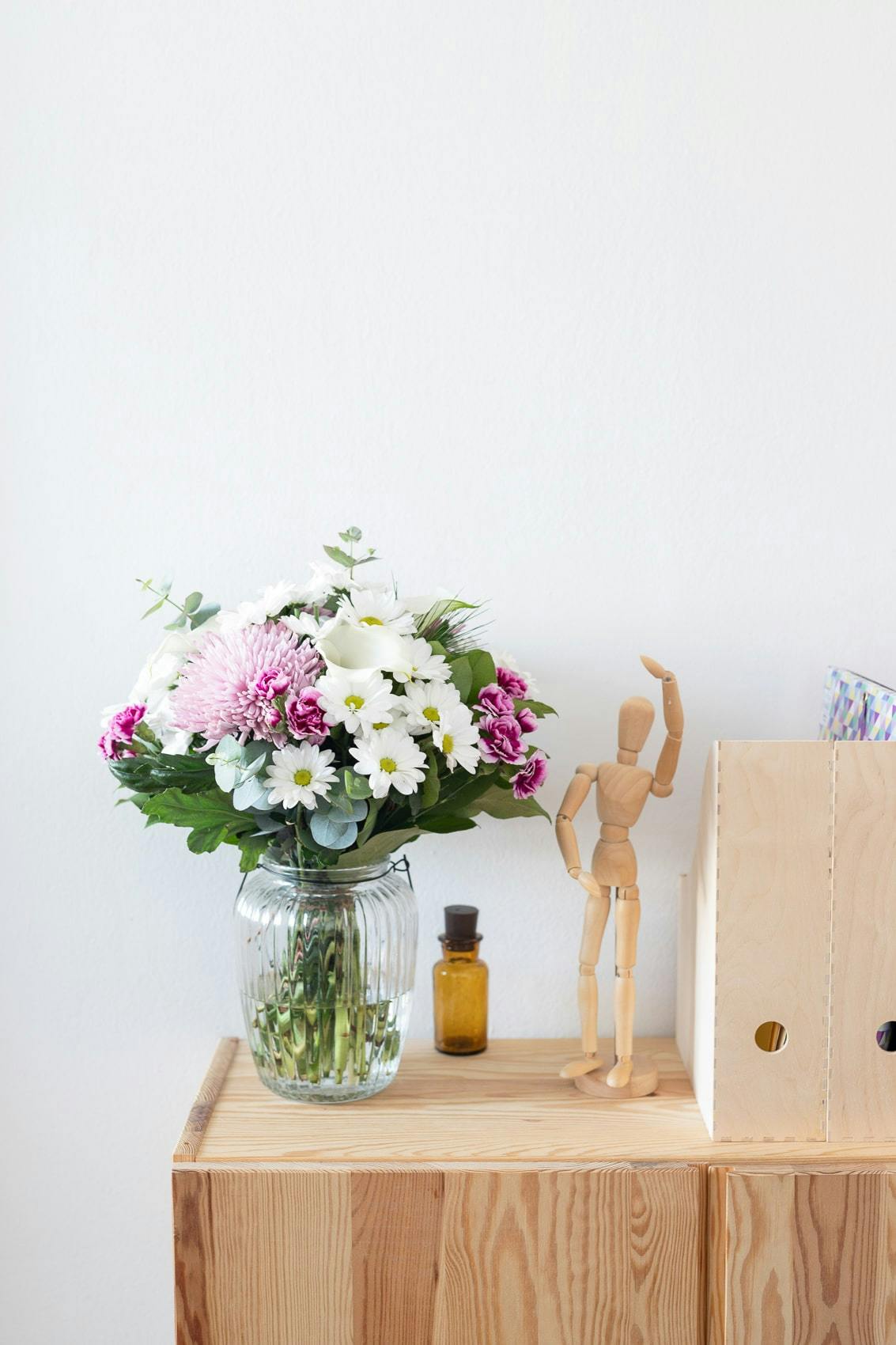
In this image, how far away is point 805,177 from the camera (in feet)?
3.80

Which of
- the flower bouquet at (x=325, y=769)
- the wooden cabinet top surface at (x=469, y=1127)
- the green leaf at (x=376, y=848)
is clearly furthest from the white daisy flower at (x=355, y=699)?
the wooden cabinet top surface at (x=469, y=1127)

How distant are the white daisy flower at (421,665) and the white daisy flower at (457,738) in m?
0.03

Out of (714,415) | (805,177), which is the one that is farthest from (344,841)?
(805,177)

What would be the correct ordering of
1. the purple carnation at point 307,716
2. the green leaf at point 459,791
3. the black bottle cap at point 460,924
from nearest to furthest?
the purple carnation at point 307,716, the green leaf at point 459,791, the black bottle cap at point 460,924

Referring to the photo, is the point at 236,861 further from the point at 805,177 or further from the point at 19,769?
the point at 805,177

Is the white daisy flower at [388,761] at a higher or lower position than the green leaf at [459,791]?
higher

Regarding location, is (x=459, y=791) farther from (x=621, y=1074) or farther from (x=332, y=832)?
(x=621, y=1074)

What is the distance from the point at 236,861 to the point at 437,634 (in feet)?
1.15

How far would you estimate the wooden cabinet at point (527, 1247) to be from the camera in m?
0.92

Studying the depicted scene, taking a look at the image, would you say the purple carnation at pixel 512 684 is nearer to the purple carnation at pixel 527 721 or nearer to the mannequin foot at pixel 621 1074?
the purple carnation at pixel 527 721

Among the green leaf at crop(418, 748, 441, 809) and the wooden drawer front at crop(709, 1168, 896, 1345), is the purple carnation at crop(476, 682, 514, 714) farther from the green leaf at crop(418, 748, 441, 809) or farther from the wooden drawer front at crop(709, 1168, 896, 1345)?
the wooden drawer front at crop(709, 1168, 896, 1345)

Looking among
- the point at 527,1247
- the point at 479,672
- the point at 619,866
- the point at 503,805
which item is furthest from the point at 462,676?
the point at 527,1247

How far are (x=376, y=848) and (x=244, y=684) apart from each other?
0.59 feet

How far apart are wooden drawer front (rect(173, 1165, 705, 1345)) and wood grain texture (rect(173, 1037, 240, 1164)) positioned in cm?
2
